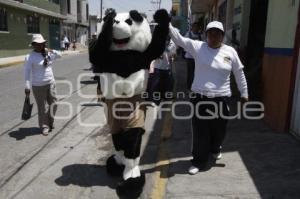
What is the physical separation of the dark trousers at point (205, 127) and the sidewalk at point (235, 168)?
223 mm

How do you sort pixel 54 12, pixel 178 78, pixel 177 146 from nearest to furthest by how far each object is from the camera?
pixel 177 146, pixel 178 78, pixel 54 12

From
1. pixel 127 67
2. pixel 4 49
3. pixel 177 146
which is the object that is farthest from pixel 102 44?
pixel 4 49

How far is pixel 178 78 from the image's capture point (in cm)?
1448

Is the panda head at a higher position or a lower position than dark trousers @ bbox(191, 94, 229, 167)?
higher

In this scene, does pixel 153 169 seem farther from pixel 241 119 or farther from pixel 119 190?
pixel 241 119

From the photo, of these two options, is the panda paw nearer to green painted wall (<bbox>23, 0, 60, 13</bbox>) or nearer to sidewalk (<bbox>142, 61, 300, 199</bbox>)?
sidewalk (<bbox>142, 61, 300, 199</bbox>)

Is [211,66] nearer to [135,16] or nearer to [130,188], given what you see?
[135,16]

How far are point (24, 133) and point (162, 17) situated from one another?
3707mm

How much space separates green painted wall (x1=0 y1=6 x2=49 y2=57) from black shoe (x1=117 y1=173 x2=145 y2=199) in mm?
23170

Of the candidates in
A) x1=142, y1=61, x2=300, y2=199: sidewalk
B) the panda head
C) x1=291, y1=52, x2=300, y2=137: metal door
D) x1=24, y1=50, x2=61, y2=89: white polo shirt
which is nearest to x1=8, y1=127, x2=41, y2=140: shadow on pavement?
x1=24, y1=50, x2=61, y2=89: white polo shirt

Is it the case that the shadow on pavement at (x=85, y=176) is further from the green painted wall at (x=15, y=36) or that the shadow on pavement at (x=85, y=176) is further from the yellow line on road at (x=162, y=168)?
the green painted wall at (x=15, y=36)

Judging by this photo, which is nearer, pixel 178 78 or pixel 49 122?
pixel 49 122

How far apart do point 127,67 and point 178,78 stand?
990cm

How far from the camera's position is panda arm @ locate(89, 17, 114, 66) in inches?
179
